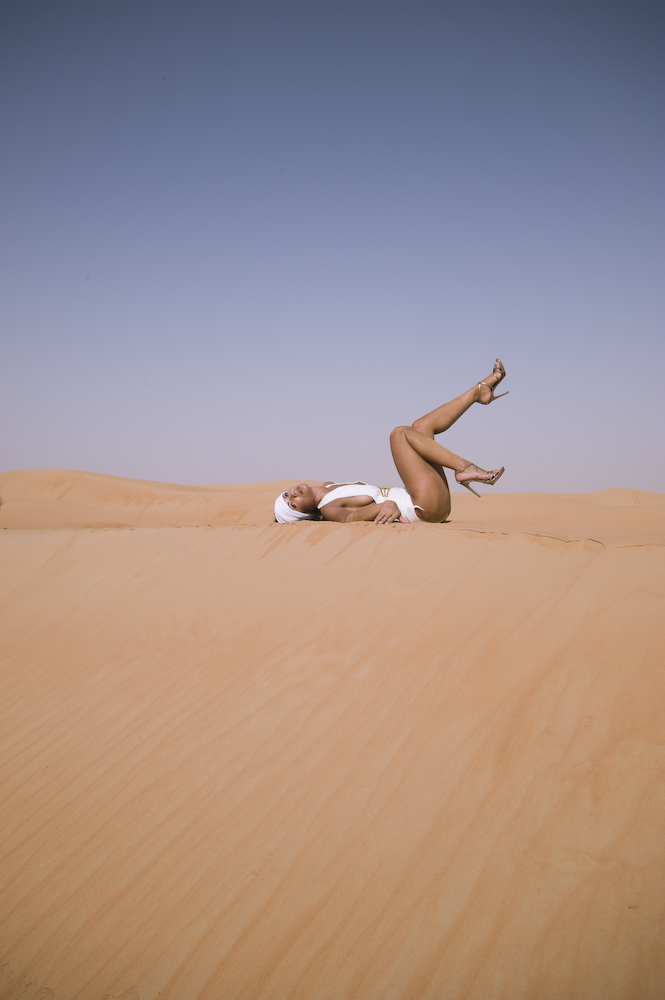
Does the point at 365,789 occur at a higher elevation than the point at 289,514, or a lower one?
lower

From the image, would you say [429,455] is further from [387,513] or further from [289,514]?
[289,514]

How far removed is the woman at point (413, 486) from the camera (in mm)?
4965

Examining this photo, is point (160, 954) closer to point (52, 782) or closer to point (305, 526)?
point (52, 782)

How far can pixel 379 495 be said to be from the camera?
5398mm

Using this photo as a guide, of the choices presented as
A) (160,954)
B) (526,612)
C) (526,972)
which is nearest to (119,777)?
(160,954)

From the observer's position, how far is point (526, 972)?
176 centimetres

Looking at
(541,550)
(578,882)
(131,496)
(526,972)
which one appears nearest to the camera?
(526,972)

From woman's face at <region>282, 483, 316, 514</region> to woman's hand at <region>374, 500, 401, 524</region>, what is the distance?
30.3 inches

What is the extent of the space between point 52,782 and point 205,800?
1106 mm

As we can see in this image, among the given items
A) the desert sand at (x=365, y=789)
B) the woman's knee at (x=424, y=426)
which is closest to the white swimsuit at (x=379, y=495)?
the woman's knee at (x=424, y=426)

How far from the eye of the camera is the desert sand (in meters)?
1.90

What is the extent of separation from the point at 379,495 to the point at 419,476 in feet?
1.44

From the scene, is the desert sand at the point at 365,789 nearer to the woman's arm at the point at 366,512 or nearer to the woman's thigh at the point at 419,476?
the woman's arm at the point at 366,512

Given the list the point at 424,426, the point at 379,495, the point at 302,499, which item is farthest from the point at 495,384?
the point at 302,499
